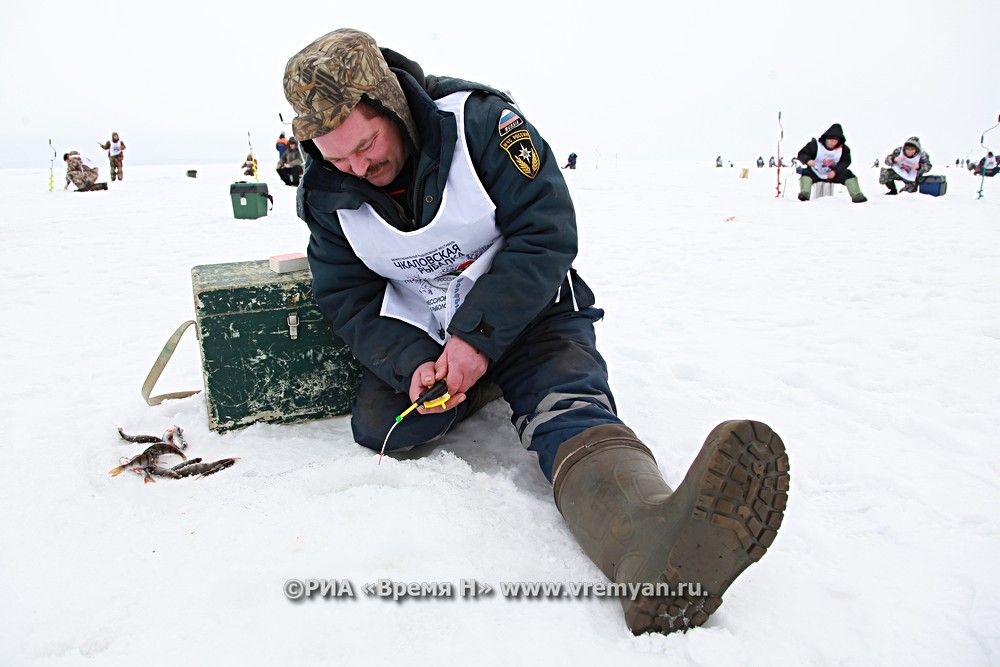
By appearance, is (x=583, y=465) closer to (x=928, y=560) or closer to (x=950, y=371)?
(x=928, y=560)

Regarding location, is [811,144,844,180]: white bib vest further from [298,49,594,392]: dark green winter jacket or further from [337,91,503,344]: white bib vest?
[337,91,503,344]: white bib vest

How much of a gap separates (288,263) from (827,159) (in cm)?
916

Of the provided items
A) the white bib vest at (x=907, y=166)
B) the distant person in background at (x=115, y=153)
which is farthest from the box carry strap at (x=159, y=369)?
the distant person in background at (x=115, y=153)

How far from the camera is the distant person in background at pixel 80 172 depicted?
42.4ft

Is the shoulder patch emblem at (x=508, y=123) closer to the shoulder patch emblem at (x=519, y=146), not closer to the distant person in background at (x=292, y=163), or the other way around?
the shoulder patch emblem at (x=519, y=146)

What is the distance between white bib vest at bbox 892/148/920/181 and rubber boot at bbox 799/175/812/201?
6.32 feet

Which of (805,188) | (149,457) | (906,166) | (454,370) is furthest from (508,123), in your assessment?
(906,166)

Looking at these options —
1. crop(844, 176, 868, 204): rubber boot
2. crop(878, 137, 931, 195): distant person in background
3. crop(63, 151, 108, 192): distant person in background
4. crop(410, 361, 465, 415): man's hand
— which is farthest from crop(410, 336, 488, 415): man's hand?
crop(63, 151, 108, 192): distant person in background

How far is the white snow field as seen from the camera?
116 centimetres

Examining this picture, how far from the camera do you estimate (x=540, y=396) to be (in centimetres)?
169

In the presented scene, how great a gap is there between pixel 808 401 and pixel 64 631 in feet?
7.24

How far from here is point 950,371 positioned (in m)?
2.45

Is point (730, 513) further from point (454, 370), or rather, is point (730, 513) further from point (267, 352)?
point (267, 352)

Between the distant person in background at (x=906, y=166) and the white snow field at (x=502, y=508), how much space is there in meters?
7.52
